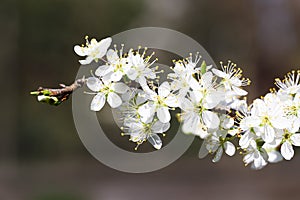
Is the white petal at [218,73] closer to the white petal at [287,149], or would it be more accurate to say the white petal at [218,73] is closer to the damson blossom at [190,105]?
the damson blossom at [190,105]

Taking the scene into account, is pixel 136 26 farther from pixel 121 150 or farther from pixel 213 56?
pixel 121 150

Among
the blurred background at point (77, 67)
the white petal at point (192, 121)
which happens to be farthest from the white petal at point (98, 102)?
the blurred background at point (77, 67)

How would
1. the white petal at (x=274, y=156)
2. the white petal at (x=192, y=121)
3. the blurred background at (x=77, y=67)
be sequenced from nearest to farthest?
the white petal at (x=192, y=121), the white petal at (x=274, y=156), the blurred background at (x=77, y=67)

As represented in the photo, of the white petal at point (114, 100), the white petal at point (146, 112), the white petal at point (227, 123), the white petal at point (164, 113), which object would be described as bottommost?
the white petal at point (227, 123)

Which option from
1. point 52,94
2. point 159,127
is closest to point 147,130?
point 159,127

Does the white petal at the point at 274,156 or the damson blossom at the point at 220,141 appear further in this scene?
the white petal at the point at 274,156

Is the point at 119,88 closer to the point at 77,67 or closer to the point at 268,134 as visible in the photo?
the point at 268,134

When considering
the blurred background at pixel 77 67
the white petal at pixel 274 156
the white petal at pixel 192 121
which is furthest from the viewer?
the blurred background at pixel 77 67

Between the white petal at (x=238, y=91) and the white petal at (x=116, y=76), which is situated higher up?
the white petal at (x=116, y=76)
